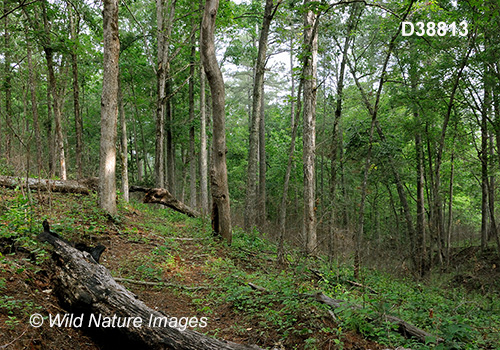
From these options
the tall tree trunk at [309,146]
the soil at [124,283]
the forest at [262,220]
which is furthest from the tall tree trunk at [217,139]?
the tall tree trunk at [309,146]

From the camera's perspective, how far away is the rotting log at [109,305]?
3.27 metres

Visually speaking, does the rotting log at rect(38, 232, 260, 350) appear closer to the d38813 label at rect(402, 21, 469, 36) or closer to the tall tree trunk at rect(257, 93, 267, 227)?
the tall tree trunk at rect(257, 93, 267, 227)

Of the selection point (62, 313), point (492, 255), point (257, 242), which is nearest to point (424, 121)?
point (492, 255)

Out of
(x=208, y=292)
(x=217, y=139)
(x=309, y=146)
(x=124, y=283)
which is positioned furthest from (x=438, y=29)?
(x=124, y=283)

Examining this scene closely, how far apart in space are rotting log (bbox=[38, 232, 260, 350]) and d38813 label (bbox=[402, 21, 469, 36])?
37.8ft

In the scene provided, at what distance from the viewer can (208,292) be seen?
568cm

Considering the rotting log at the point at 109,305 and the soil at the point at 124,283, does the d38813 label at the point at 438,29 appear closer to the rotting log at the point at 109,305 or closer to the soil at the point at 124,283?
the soil at the point at 124,283

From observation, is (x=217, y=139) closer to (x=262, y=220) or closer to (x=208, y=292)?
(x=208, y=292)

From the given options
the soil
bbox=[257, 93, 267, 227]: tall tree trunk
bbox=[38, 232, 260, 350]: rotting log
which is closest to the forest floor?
the soil

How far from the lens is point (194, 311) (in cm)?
492

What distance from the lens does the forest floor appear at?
11.5 feet

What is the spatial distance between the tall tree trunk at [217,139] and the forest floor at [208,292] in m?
0.55

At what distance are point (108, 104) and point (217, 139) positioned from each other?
9.28 feet

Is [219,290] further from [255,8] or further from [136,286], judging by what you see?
[255,8]
